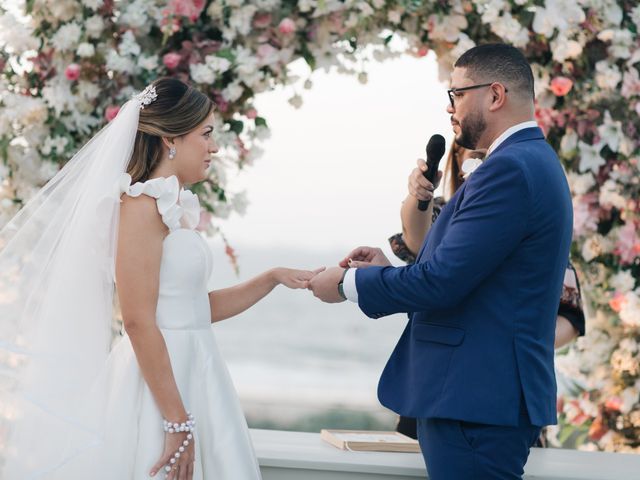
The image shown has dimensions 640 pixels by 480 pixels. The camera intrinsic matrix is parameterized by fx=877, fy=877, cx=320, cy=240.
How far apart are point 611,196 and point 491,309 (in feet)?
5.97

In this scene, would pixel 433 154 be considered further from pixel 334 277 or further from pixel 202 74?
pixel 202 74

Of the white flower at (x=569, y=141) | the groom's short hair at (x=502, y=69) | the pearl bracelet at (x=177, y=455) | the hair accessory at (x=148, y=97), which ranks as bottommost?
the pearl bracelet at (x=177, y=455)

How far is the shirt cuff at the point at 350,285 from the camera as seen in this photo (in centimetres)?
258

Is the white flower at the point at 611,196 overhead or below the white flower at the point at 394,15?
below

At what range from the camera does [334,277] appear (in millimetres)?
2701

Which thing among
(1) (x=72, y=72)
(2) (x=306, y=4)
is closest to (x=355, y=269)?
(2) (x=306, y=4)

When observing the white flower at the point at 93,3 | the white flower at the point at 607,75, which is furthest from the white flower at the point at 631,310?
the white flower at the point at 93,3

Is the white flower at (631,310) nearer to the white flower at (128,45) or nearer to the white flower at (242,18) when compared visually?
the white flower at (242,18)

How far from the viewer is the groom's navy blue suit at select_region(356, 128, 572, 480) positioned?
2.33 m

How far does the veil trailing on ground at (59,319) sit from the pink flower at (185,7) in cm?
130

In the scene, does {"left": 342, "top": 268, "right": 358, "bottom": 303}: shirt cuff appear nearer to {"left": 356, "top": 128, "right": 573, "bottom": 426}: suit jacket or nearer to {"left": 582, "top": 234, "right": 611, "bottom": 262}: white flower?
{"left": 356, "top": 128, "right": 573, "bottom": 426}: suit jacket

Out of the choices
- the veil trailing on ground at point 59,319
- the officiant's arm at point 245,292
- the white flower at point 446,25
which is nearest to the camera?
the veil trailing on ground at point 59,319

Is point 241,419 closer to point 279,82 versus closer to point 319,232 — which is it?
point 279,82

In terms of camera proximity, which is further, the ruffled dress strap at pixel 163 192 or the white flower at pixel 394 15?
the white flower at pixel 394 15
